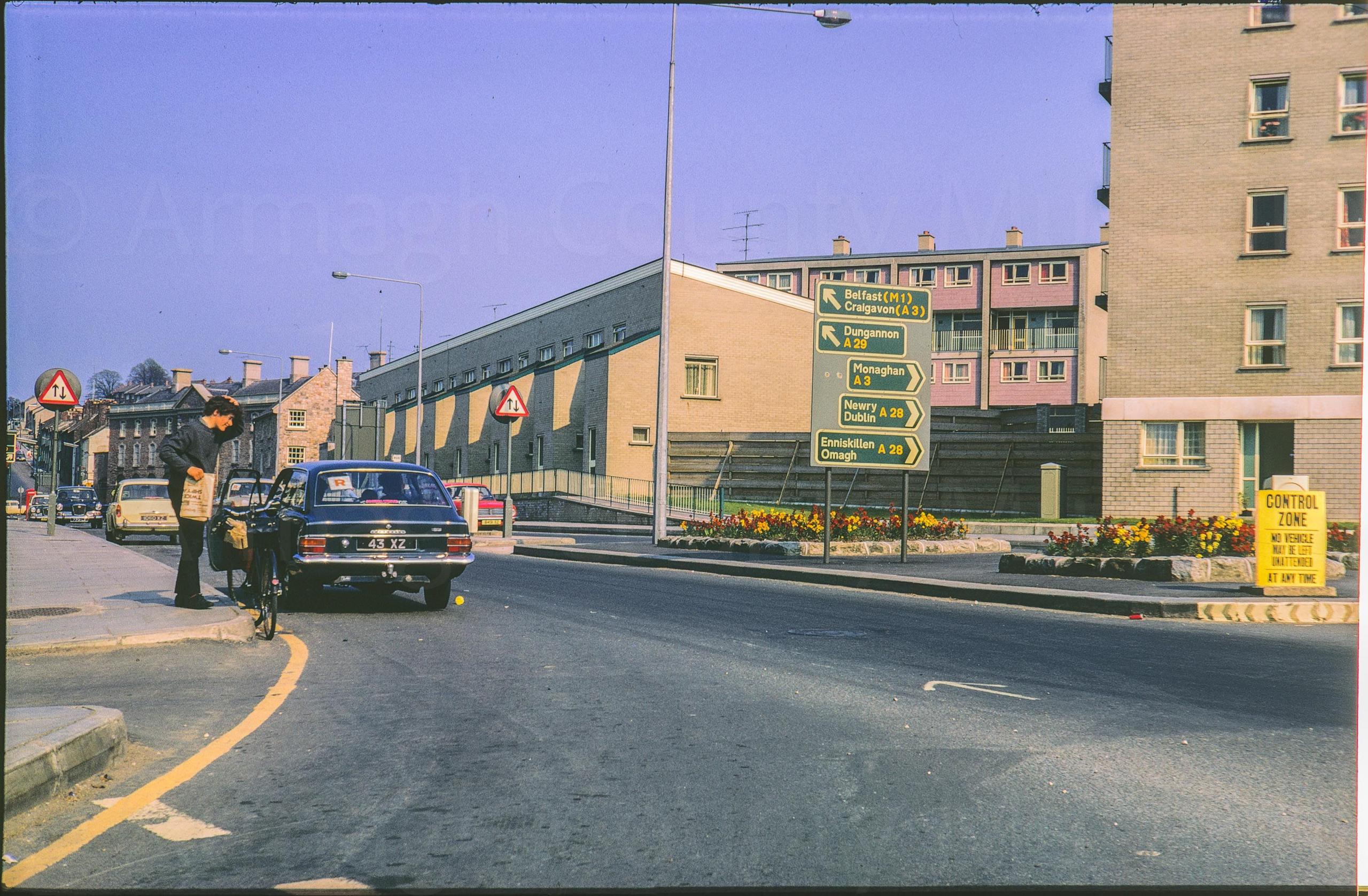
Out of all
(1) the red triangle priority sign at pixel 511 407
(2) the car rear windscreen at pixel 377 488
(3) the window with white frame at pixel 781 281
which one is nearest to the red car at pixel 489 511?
(1) the red triangle priority sign at pixel 511 407

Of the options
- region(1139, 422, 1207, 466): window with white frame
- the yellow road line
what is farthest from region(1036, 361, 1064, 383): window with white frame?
A: the yellow road line

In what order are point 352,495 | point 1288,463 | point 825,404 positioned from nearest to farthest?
point 352,495 → point 825,404 → point 1288,463

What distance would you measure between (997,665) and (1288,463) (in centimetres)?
2412


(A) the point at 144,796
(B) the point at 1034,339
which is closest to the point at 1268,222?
(A) the point at 144,796

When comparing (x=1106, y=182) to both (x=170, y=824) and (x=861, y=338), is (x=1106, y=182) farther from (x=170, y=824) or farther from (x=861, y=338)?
(x=170, y=824)

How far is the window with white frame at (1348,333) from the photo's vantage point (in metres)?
28.4

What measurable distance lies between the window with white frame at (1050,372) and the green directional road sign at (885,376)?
5430 centimetres

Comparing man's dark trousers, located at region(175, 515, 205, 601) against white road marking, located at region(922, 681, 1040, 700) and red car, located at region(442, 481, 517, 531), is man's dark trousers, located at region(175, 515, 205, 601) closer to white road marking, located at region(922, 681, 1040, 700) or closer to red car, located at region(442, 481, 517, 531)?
white road marking, located at region(922, 681, 1040, 700)

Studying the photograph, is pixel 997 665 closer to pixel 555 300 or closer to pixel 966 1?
pixel 966 1

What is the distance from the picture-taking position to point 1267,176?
29469 millimetres

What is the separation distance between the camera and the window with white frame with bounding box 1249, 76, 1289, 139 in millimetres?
29594

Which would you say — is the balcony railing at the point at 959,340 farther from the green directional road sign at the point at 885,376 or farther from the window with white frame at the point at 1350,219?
the green directional road sign at the point at 885,376

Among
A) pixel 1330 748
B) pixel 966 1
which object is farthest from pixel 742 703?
pixel 966 1

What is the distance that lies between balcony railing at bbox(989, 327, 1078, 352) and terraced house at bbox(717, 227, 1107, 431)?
45 millimetres
